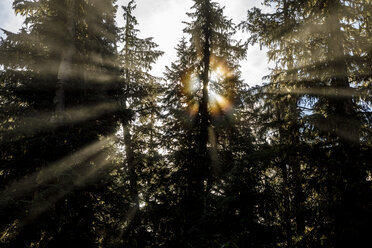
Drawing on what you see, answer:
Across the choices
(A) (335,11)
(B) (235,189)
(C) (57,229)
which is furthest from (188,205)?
(A) (335,11)

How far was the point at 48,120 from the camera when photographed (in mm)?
8461

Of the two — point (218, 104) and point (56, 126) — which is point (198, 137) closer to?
point (218, 104)

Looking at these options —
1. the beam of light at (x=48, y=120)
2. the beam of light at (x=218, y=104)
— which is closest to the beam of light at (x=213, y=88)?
the beam of light at (x=218, y=104)

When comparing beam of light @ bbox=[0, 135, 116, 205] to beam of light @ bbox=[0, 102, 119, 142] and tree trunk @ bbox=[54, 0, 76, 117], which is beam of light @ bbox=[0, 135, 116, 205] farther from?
tree trunk @ bbox=[54, 0, 76, 117]

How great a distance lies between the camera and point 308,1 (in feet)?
25.0

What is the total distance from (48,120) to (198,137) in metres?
6.62

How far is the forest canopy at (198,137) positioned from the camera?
17.9 feet

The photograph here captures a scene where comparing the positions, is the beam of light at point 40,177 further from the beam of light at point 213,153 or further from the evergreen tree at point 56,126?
the beam of light at point 213,153

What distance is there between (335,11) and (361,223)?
646 cm

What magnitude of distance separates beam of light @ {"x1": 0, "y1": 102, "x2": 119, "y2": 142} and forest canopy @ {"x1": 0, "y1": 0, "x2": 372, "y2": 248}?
0.21ft

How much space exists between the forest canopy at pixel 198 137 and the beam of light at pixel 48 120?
64mm

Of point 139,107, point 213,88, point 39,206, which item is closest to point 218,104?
point 213,88

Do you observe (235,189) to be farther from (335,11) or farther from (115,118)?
(115,118)

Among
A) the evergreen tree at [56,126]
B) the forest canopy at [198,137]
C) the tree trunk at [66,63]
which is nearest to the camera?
the forest canopy at [198,137]
